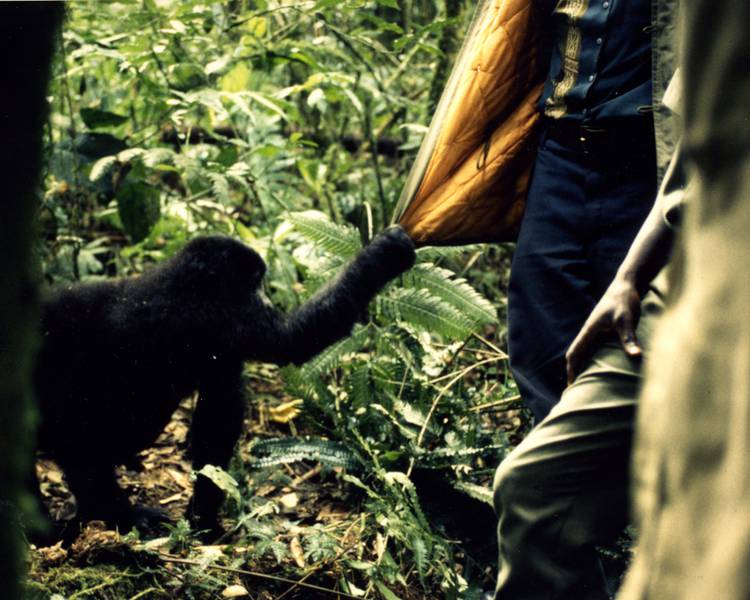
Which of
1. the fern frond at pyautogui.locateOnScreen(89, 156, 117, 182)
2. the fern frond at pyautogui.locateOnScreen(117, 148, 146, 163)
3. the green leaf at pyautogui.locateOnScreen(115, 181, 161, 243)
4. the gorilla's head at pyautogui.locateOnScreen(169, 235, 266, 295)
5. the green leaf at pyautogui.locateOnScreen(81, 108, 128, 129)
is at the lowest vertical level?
the green leaf at pyautogui.locateOnScreen(115, 181, 161, 243)

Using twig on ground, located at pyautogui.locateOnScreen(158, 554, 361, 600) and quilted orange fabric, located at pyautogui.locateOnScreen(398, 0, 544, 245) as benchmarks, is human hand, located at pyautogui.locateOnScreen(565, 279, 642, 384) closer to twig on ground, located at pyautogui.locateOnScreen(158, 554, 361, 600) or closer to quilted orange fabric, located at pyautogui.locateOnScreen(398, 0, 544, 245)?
quilted orange fabric, located at pyautogui.locateOnScreen(398, 0, 544, 245)

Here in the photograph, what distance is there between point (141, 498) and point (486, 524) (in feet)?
5.96

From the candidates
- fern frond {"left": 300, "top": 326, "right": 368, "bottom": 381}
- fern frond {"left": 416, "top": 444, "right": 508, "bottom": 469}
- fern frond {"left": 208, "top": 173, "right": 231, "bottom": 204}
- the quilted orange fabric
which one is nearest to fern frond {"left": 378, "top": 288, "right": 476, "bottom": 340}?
fern frond {"left": 300, "top": 326, "right": 368, "bottom": 381}

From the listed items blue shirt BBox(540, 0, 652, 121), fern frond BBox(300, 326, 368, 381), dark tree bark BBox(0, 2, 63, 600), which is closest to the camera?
dark tree bark BBox(0, 2, 63, 600)

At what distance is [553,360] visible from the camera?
2.83 meters

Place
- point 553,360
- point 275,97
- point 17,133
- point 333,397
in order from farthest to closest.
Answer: point 275,97 → point 333,397 → point 553,360 → point 17,133

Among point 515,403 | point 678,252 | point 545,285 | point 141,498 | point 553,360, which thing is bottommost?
point 141,498

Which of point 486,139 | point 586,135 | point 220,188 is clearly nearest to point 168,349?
point 220,188

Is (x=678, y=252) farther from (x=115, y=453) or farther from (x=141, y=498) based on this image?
(x=141, y=498)

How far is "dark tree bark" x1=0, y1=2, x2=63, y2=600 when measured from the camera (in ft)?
2.92

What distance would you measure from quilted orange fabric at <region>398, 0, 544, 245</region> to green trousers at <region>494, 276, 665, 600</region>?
1059mm

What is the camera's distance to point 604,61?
266cm

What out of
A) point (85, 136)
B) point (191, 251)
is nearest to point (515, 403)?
point (191, 251)

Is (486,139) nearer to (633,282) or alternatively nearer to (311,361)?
(633,282)
